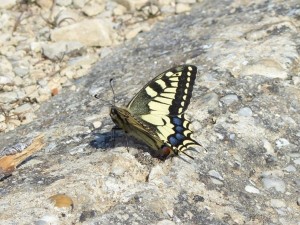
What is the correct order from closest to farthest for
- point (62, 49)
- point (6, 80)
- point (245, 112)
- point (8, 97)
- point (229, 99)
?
point (245, 112)
point (229, 99)
point (8, 97)
point (6, 80)
point (62, 49)

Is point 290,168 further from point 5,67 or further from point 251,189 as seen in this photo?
point 5,67

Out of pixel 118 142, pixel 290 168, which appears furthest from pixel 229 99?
pixel 118 142

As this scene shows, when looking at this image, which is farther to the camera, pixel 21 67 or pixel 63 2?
pixel 63 2

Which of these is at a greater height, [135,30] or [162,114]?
[162,114]

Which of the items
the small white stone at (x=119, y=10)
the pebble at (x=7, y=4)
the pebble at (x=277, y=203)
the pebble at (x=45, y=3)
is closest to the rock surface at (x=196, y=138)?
the pebble at (x=277, y=203)

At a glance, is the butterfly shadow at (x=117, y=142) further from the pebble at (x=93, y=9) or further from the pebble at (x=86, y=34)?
the pebble at (x=93, y=9)
